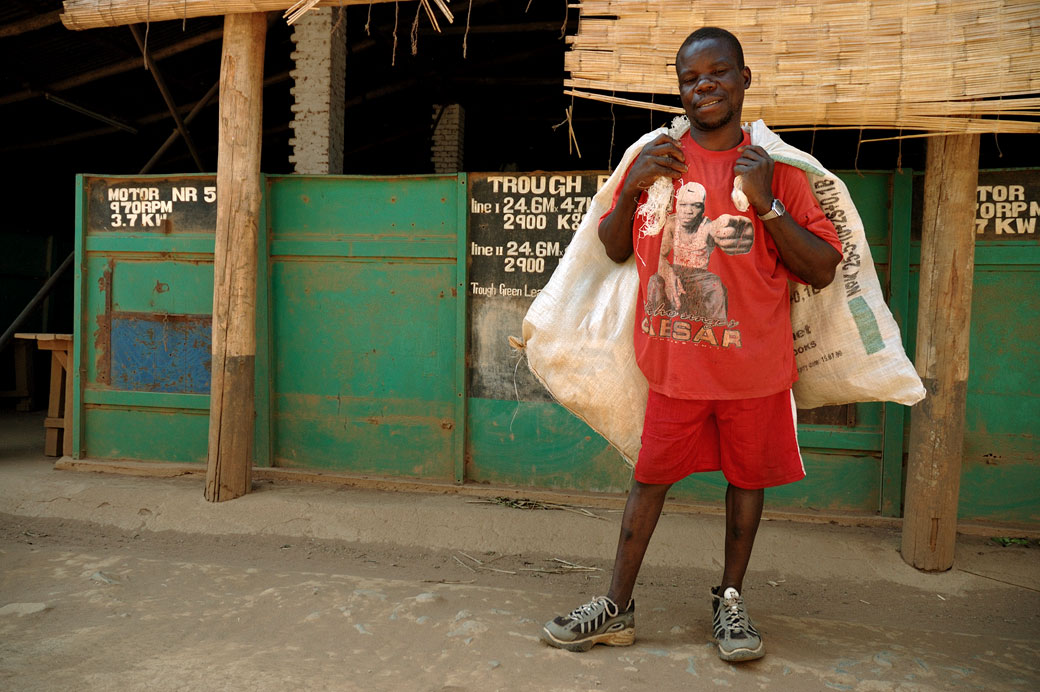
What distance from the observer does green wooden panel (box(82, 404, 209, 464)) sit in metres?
4.35

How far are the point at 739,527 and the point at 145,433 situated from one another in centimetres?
359

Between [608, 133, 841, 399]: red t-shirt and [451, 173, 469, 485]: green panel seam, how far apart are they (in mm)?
1883

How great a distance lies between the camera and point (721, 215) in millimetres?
2184

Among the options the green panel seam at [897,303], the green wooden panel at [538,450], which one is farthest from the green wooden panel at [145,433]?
the green panel seam at [897,303]


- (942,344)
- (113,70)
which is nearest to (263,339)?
(942,344)

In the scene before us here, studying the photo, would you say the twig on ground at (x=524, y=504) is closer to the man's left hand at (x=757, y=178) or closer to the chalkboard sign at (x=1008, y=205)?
the man's left hand at (x=757, y=178)

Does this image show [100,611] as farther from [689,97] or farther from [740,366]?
[689,97]

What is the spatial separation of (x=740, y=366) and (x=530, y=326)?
70 cm

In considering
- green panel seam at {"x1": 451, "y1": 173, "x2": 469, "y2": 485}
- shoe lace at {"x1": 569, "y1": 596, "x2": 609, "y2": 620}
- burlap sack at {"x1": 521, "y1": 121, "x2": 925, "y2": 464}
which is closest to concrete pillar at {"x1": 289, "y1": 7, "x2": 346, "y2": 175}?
green panel seam at {"x1": 451, "y1": 173, "x2": 469, "y2": 485}

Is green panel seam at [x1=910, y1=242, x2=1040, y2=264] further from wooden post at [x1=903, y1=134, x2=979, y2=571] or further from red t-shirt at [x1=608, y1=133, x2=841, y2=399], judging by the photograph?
red t-shirt at [x1=608, y1=133, x2=841, y2=399]

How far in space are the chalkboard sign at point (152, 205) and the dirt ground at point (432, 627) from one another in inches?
74.4

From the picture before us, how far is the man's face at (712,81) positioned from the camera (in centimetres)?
211

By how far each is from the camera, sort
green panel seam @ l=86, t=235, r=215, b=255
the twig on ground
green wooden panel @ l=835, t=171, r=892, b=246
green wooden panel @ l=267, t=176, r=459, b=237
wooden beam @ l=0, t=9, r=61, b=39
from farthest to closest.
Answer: wooden beam @ l=0, t=9, r=61, b=39, green panel seam @ l=86, t=235, r=215, b=255, green wooden panel @ l=267, t=176, r=459, b=237, the twig on ground, green wooden panel @ l=835, t=171, r=892, b=246

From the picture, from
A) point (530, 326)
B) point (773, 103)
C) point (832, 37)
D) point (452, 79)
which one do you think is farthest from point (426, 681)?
point (452, 79)
